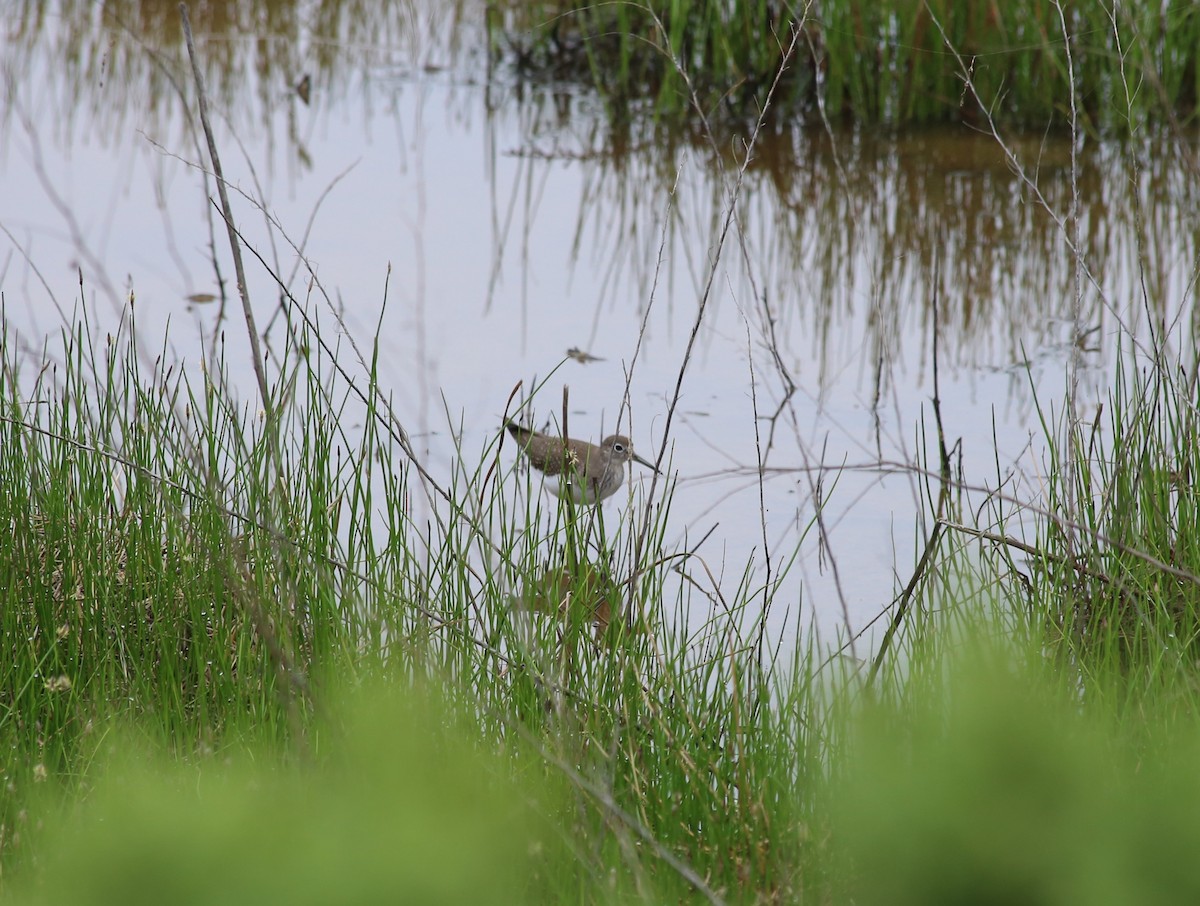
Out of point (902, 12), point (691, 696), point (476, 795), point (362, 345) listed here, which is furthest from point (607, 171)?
point (476, 795)

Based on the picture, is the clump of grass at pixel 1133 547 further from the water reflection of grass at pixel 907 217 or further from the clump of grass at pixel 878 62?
the clump of grass at pixel 878 62

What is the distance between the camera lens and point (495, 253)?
6273mm

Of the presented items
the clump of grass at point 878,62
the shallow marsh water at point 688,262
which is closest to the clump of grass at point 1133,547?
the shallow marsh water at point 688,262

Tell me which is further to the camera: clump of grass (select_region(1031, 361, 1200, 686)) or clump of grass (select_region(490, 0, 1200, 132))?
clump of grass (select_region(490, 0, 1200, 132))

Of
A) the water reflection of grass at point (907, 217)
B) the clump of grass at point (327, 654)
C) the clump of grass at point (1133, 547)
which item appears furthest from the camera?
the water reflection of grass at point (907, 217)

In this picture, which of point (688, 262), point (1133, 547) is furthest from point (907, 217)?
point (1133, 547)

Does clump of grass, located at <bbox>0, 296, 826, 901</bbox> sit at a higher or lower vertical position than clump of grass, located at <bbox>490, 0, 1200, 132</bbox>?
lower

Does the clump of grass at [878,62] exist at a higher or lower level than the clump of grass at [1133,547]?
higher

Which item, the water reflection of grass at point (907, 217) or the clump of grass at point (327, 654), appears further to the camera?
the water reflection of grass at point (907, 217)

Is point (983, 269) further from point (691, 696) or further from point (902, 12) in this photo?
point (691, 696)

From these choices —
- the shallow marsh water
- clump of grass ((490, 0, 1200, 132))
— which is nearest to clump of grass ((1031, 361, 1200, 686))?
the shallow marsh water

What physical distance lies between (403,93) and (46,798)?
24.6 feet

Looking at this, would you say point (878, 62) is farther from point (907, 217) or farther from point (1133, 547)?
point (1133, 547)

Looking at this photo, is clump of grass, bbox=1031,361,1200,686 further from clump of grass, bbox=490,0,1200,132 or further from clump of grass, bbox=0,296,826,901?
clump of grass, bbox=490,0,1200,132
